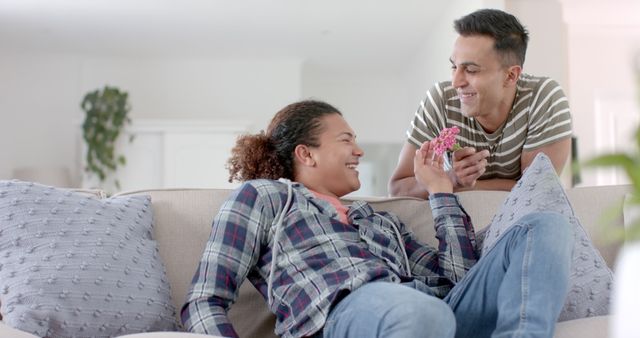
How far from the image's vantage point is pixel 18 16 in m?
7.19

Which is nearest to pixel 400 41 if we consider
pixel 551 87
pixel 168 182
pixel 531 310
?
pixel 168 182

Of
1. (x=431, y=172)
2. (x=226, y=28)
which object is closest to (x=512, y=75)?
(x=431, y=172)

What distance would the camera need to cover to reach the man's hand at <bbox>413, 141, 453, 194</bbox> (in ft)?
7.10

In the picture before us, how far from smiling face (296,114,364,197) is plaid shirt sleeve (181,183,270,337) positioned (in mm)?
247

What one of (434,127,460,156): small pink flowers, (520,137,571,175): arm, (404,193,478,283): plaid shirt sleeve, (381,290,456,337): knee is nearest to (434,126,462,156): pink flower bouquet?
(434,127,460,156): small pink flowers

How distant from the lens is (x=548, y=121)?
8.34 feet

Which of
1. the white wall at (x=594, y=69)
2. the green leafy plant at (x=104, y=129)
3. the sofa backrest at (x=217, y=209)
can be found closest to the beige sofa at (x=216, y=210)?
the sofa backrest at (x=217, y=209)

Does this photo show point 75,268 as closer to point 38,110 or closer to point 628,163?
point 628,163

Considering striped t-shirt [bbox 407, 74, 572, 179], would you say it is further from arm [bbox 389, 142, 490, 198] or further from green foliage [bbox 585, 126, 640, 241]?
green foliage [bbox 585, 126, 640, 241]

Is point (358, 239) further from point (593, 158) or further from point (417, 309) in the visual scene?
point (593, 158)

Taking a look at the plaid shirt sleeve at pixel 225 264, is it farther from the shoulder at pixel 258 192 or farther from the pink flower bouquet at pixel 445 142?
the pink flower bouquet at pixel 445 142

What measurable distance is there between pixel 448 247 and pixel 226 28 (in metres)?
5.93

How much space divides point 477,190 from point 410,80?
693 centimetres

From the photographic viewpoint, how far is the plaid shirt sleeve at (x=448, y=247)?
203cm
